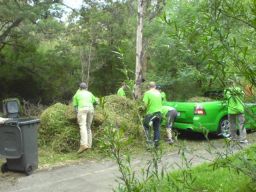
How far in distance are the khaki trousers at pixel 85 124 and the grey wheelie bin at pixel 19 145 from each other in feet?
5.79

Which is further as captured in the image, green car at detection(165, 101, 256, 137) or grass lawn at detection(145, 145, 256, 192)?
green car at detection(165, 101, 256, 137)

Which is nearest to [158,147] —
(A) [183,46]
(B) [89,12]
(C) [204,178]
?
(A) [183,46]

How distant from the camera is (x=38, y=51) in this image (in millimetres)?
25219

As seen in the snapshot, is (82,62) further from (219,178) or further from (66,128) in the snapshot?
(219,178)

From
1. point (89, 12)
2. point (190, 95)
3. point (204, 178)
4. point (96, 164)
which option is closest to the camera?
point (204, 178)

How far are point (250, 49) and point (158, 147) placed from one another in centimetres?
101

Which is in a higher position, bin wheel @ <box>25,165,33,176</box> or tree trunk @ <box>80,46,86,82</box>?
tree trunk @ <box>80,46,86,82</box>

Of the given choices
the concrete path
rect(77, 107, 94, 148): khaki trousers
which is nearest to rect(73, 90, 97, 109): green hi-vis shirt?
rect(77, 107, 94, 148): khaki trousers

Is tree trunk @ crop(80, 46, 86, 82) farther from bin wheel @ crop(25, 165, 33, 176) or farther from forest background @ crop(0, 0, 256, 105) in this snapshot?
bin wheel @ crop(25, 165, 33, 176)

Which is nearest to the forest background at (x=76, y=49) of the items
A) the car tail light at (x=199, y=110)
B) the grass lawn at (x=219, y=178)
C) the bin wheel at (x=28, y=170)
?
the car tail light at (x=199, y=110)

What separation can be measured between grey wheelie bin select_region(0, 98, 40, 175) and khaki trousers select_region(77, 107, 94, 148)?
5.79ft

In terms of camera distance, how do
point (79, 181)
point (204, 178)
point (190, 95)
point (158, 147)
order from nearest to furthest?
1. point (158, 147)
2. point (204, 178)
3. point (79, 181)
4. point (190, 95)

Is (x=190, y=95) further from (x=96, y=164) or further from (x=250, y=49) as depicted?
(x=250, y=49)

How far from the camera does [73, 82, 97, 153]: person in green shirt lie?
11.2 m
